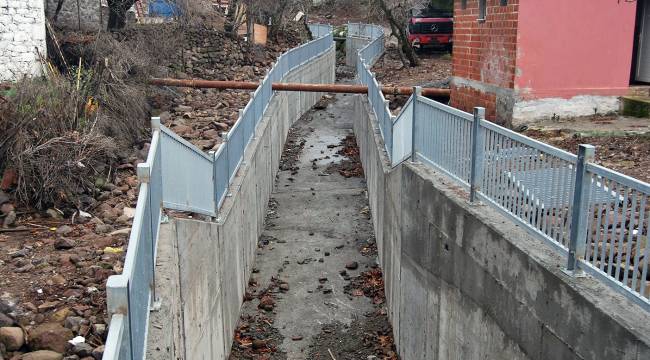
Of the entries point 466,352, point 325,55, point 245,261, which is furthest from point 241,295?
point 325,55

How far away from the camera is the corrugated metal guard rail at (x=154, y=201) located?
3.33 m

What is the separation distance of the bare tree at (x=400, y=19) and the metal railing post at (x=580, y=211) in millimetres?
20273

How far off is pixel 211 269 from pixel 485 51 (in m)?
7.35

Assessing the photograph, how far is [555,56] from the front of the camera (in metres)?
11.4

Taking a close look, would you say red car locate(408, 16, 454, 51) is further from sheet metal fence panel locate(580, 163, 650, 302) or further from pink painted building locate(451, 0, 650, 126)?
sheet metal fence panel locate(580, 163, 650, 302)

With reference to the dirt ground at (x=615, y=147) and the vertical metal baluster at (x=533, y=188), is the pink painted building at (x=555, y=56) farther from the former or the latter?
the vertical metal baluster at (x=533, y=188)

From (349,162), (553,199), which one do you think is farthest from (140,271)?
(349,162)

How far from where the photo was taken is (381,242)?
38.0ft

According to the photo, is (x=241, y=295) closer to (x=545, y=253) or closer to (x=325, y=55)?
(x=545, y=253)

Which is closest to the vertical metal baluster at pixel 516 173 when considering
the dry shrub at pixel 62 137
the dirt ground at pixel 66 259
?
the dirt ground at pixel 66 259

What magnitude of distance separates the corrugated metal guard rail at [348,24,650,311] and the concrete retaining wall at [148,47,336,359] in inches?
115

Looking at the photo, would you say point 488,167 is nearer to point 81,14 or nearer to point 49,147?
point 49,147

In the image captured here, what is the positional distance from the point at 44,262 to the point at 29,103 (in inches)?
130

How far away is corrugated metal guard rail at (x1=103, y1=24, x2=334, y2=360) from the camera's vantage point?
3.33m
